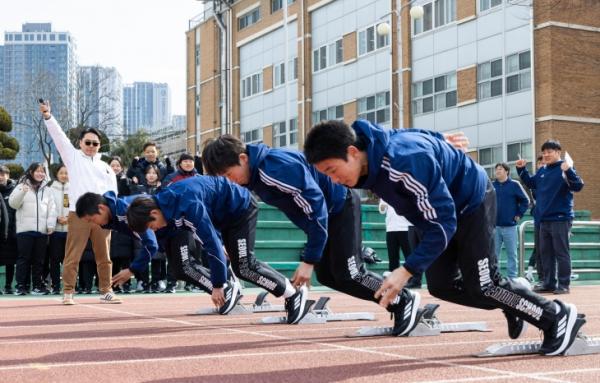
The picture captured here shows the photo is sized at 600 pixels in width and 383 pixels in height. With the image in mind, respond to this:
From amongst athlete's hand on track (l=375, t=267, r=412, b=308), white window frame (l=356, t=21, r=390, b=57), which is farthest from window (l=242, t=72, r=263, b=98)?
athlete's hand on track (l=375, t=267, r=412, b=308)

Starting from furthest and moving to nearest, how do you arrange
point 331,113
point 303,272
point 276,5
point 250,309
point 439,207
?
point 276,5 → point 331,113 → point 250,309 → point 303,272 → point 439,207

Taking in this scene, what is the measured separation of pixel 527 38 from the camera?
32375 millimetres

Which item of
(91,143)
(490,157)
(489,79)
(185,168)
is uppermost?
(489,79)

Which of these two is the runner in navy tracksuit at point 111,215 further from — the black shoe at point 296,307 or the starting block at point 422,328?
the starting block at point 422,328

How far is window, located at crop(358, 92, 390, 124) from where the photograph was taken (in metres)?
40.1

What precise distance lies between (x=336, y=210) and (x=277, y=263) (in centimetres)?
910

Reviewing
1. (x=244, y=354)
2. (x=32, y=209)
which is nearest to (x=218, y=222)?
(x=244, y=354)

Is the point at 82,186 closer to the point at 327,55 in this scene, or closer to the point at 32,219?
the point at 32,219

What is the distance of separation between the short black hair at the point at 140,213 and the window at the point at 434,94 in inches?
1153

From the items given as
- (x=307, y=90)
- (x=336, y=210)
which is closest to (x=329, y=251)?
(x=336, y=210)

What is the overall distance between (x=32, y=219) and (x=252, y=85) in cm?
3877

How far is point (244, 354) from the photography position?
19.5ft

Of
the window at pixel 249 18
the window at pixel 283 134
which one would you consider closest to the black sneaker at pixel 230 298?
the window at pixel 283 134

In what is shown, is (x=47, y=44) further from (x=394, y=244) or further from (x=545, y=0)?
(x=394, y=244)
